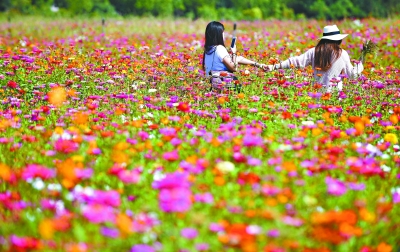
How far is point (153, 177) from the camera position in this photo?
9.33 feet

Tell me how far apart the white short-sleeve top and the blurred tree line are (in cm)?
3280

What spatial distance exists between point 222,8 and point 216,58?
141 feet

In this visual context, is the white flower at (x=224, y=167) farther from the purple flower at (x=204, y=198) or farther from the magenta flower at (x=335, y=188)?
the magenta flower at (x=335, y=188)

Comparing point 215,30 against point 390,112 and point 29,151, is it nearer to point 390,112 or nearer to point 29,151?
point 390,112

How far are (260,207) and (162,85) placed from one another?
10.8ft

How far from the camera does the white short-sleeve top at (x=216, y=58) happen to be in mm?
5789

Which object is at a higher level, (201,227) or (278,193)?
(278,193)

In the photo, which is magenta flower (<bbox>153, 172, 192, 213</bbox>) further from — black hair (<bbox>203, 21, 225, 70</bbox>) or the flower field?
black hair (<bbox>203, 21, 225, 70</bbox>)

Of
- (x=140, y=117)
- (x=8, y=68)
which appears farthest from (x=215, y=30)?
(x=8, y=68)

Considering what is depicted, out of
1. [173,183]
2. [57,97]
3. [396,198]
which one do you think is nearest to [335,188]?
[396,198]

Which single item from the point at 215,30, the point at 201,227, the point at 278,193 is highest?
the point at 215,30

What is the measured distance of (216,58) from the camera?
5820mm

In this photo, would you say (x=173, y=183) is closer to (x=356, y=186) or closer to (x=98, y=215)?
(x=98, y=215)

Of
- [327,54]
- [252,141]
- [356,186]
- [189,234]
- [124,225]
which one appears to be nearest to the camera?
[124,225]
